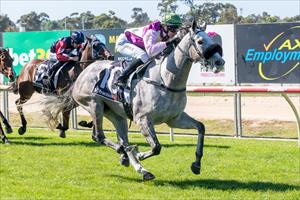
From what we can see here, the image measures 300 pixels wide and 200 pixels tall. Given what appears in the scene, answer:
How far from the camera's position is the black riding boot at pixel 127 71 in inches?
319

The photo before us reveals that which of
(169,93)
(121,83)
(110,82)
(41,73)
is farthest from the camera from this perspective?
(41,73)

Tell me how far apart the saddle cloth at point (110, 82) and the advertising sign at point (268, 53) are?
5.43 metres

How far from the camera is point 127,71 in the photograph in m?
8.12

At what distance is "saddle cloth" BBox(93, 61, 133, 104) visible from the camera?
8.33 meters

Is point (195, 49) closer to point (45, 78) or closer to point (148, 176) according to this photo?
point (148, 176)

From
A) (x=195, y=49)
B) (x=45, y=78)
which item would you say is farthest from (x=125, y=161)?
(x=45, y=78)

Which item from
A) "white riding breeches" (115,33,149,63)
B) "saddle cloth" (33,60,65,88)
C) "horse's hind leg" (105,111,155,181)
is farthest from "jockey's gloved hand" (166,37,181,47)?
"saddle cloth" (33,60,65,88)

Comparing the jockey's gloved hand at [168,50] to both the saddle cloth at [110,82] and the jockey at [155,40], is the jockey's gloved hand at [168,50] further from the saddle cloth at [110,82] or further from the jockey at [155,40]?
the saddle cloth at [110,82]

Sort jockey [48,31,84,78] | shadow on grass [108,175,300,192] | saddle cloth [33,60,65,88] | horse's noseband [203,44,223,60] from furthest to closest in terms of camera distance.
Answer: saddle cloth [33,60,65,88]
jockey [48,31,84,78]
shadow on grass [108,175,300,192]
horse's noseband [203,44,223,60]

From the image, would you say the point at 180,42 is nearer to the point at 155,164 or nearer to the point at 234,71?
the point at 155,164

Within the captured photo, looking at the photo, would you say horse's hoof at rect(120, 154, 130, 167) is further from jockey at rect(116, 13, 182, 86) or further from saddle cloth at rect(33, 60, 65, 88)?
saddle cloth at rect(33, 60, 65, 88)

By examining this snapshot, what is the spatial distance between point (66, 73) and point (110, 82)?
3282 mm

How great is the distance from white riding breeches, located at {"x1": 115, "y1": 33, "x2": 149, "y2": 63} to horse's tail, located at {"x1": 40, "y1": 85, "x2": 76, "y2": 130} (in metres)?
1.03

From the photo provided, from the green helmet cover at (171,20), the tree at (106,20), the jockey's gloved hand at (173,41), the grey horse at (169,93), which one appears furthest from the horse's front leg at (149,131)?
the tree at (106,20)
